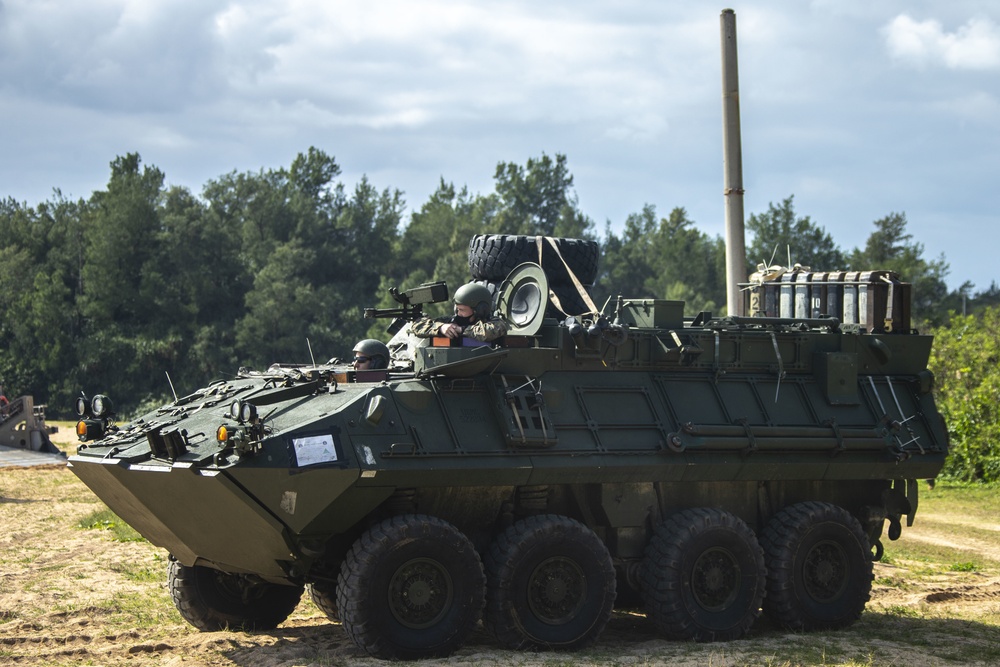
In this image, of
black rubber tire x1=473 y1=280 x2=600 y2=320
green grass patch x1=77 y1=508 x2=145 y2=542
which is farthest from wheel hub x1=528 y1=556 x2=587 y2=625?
green grass patch x1=77 y1=508 x2=145 y2=542

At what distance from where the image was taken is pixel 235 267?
155ft

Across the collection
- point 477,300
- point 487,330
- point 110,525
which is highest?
point 477,300

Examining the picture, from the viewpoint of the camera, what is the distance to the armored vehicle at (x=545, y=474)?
9.47 m

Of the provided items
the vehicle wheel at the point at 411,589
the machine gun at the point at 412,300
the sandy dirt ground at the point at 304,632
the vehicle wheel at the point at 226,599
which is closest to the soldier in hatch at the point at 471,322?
the machine gun at the point at 412,300

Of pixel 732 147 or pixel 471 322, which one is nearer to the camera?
pixel 471 322

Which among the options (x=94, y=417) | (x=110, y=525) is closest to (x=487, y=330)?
(x=94, y=417)

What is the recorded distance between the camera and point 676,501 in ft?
36.6

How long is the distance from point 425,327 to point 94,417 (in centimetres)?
302

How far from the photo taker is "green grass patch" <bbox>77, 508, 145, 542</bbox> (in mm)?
16719

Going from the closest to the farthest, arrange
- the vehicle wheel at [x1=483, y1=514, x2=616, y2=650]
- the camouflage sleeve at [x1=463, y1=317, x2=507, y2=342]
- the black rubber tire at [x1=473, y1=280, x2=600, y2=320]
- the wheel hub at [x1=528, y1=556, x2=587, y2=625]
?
the vehicle wheel at [x1=483, y1=514, x2=616, y2=650], the wheel hub at [x1=528, y1=556, x2=587, y2=625], the camouflage sleeve at [x1=463, y1=317, x2=507, y2=342], the black rubber tire at [x1=473, y1=280, x2=600, y2=320]

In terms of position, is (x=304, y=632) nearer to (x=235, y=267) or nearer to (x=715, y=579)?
(x=715, y=579)

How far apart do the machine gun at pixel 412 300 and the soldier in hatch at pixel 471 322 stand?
0.27 m

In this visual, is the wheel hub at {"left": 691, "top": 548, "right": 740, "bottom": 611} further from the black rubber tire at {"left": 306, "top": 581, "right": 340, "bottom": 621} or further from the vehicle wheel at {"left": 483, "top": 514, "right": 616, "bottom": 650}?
the black rubber tire at {"left": 306, "top": 581, "right": 340, "bottom": 621}

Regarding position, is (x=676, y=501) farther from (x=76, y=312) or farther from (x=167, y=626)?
(x=76, y=312)
